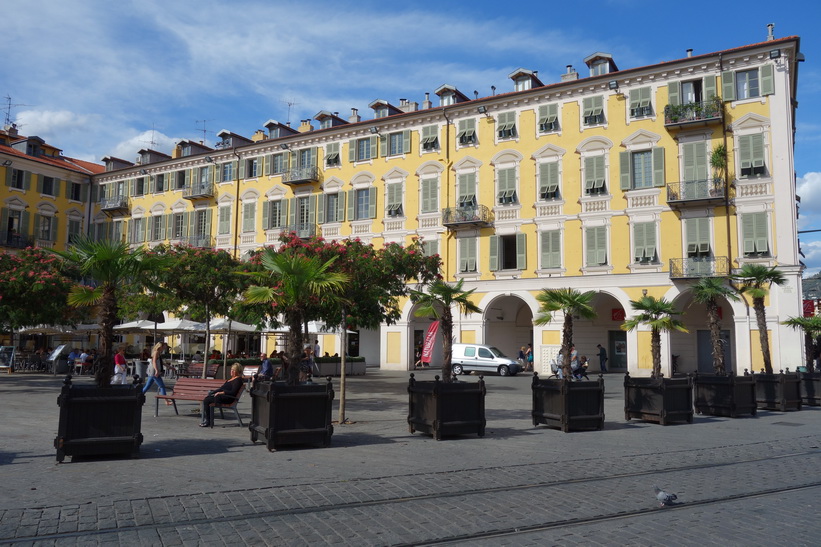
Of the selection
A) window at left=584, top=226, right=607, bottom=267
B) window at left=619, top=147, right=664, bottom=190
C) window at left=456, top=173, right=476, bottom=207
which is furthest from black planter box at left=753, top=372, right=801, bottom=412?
window at left=456, top=173, right=476, bottom=207

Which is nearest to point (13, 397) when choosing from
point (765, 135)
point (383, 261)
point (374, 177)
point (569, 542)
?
point (383, 261)

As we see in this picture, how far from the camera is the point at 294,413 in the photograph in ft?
33.5

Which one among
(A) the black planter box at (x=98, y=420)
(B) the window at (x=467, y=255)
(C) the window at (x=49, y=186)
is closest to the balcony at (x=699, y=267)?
(B) the window at (x=467, y=255)

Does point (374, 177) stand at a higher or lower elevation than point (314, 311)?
higher

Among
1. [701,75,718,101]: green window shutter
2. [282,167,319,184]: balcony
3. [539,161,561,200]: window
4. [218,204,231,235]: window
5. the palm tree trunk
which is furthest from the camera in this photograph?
[218,204,231,235]: window

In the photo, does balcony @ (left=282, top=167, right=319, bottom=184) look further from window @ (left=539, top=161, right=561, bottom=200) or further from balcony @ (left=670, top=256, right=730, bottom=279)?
balcony @ (left=670, top=256, right=730, bottom=279)

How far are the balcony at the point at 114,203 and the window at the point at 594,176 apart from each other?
1296 inches

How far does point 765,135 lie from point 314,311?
22.1m

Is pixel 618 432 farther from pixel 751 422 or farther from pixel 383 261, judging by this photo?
pixel 383 261

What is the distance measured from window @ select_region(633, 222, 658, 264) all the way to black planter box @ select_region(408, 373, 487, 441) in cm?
2269

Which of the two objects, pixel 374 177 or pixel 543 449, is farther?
pixel 374 177

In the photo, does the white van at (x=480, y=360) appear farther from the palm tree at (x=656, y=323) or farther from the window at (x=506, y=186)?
the palm tree at (x=656, y=323)

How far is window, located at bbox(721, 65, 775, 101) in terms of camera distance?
3061cm

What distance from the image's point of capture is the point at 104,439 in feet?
29.3
